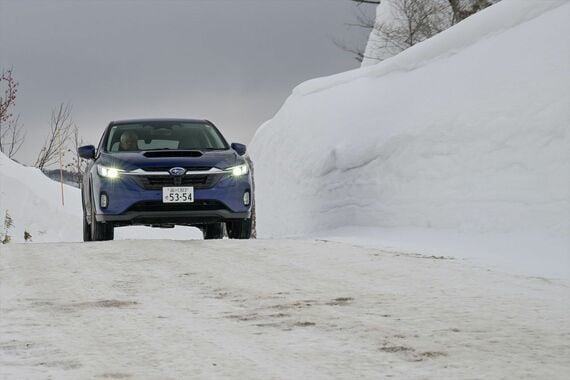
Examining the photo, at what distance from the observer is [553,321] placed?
274 inches

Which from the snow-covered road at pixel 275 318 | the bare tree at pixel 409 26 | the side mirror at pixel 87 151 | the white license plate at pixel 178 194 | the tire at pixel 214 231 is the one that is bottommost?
the snow-covered road at pixel 275 318

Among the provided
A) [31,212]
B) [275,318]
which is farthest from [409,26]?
[275,318]

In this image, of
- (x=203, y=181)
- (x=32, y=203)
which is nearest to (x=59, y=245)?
(x=203, y=181)

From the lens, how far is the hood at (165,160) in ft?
42.0

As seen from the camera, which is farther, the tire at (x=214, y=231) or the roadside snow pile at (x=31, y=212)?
the roadside snow pile at (x=31, y=212)

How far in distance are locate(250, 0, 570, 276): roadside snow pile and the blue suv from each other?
3.14 metres

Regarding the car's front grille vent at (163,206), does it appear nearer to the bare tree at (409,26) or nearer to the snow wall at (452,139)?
the snow wall at (452,139)

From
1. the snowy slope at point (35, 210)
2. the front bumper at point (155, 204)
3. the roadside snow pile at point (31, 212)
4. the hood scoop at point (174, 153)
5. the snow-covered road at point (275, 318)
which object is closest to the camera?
the snow-covered road at point (275, 318)

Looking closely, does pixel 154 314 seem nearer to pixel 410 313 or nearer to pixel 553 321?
pixel 410 313

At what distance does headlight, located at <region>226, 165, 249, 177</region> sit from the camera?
42.9ft

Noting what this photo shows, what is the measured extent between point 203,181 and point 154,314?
5615 millimetres

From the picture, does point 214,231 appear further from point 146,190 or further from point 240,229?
point 146,190

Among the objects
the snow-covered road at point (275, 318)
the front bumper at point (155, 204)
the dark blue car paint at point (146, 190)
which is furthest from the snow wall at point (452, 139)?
the front bumper at point (155, 204)

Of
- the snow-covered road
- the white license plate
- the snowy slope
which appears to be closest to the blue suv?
the white license plate
